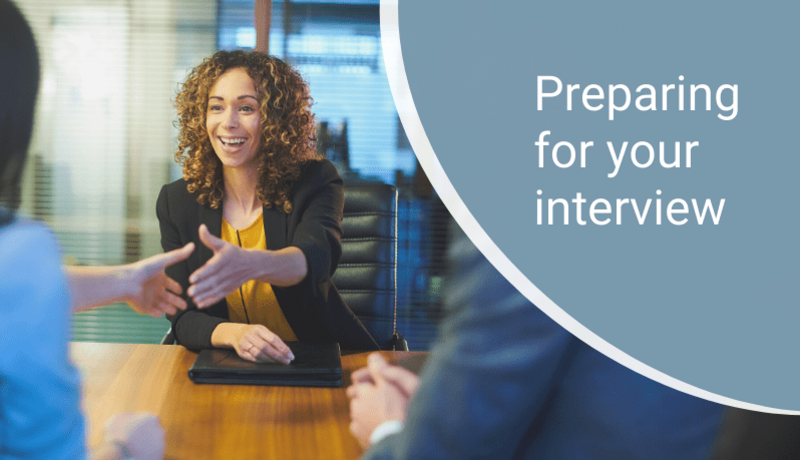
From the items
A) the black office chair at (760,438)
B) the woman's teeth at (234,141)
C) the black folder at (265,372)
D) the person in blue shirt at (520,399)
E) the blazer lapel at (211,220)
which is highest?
the woman's teeth at (234,141)

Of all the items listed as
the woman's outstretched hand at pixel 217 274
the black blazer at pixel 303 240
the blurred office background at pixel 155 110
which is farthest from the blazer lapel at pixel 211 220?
the blurred office background at pixel 155 110

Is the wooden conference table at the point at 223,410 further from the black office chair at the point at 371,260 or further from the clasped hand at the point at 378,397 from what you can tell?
the black office chair at the point at 371,260

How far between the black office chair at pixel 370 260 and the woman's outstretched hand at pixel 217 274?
29.9 inches

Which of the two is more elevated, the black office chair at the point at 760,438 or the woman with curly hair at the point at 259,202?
the woman with curly hair at the point at 259,202

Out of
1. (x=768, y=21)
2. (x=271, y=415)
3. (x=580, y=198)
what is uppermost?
(x=768, y=21)

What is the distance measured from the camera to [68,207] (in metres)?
2.69

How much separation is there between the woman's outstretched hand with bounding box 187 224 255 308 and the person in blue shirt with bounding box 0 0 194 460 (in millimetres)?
213

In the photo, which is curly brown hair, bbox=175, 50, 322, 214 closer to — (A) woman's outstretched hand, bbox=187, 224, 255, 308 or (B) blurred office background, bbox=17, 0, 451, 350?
(A) woman's outstretched hand, bbox=187, 224, 255, 308

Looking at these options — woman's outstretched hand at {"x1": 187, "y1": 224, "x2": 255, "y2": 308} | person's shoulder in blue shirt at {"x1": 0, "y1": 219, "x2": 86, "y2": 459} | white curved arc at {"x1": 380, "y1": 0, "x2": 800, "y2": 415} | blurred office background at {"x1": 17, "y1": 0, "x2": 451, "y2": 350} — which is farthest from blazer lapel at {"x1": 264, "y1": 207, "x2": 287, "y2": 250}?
blurred office background at {"x1": 17, "y1": 0, "x2": 451, "y2": 350}

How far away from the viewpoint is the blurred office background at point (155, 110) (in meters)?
2.64

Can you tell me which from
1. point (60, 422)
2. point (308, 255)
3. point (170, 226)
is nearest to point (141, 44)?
point (170, 226)

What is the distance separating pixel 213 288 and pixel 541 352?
1.22 feet

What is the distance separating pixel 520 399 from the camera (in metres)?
0.39

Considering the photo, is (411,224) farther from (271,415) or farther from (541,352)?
(541,352)
